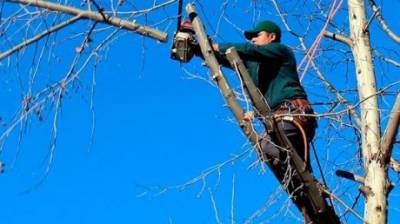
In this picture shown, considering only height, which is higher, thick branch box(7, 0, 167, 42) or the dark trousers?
thick branch box(7, 0, 167, 42)

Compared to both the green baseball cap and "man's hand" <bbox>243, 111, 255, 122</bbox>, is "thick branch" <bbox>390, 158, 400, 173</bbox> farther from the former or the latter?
"man's hand" <bbox>243, 111, 255, 122</bbox>

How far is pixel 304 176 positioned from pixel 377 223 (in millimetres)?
561

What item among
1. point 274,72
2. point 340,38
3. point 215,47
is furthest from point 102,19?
point 340,38

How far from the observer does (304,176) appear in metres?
4.86

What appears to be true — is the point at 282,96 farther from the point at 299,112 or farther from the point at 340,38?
the point at 340,38

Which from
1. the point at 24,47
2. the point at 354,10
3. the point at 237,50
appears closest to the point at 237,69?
the point at 237,50

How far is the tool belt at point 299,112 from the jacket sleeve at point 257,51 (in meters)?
0.30

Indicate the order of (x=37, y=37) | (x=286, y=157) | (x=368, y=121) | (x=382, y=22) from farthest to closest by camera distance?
(x=382, y=22)
(x=368, y=121)
(x=286, y=157)
(x=37, y=37)

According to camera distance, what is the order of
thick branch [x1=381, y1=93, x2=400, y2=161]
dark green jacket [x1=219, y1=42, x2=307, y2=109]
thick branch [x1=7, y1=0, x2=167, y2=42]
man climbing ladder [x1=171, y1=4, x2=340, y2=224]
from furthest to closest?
dark green jacket [x1=219, y1=42, x2=307, y2=109] < thick branch [x1=381, y1=93, x2=400, y2=161] < man climbing ladder [x1=171, y1=4, x2=340, y2=224] < thick branch [x1=7, y1=0, x2=167, y2=42]

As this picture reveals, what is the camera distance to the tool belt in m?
5.02

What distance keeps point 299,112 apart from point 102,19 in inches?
50.9

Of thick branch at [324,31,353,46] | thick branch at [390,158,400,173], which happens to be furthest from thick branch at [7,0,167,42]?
thick branch at [390,158,400,173]

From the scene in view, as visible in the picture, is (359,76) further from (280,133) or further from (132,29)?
(132,29)

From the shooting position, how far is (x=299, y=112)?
5.10 m
